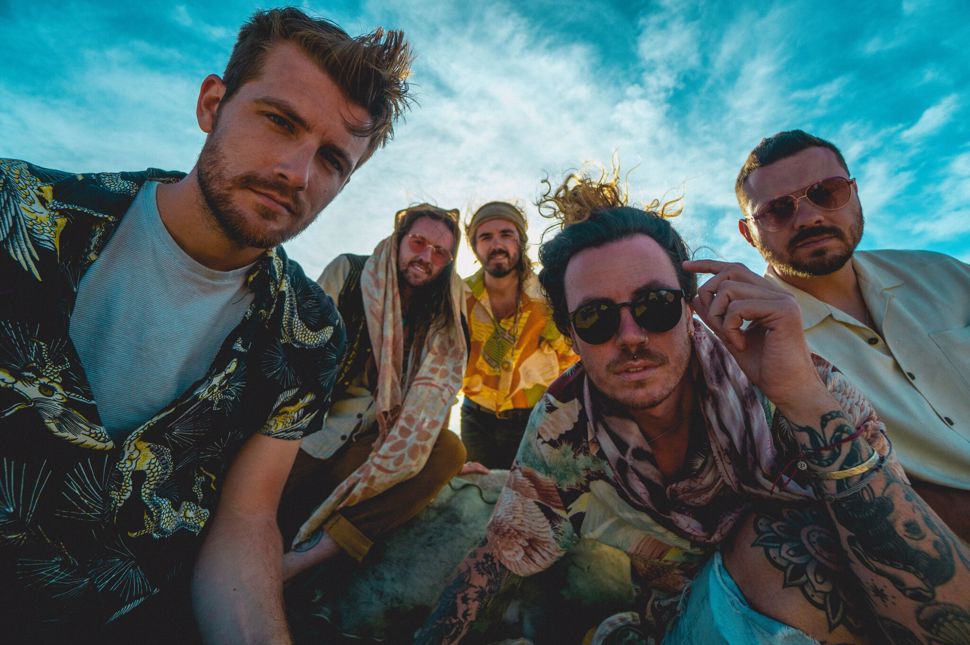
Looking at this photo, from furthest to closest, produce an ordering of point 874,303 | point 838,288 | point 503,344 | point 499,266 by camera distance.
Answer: point 499,266
point 503,344
point 838,288
point 874,303

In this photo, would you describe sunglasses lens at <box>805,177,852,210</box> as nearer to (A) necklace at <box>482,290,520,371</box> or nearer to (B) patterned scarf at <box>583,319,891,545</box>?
(B) patterned scarf at <box>583,319,891,545</box>

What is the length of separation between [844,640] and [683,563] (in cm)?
70

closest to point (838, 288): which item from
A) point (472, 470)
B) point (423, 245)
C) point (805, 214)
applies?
point (805, 214)

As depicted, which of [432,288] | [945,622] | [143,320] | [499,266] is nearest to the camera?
[945,622]

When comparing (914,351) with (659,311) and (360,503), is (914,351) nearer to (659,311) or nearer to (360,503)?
(659,311)

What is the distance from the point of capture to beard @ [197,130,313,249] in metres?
1.56

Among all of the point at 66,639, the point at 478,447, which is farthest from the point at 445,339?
the point at 66,639

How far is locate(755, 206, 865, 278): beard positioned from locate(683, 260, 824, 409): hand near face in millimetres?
1706

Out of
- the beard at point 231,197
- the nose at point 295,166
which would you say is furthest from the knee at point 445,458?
the nose at point 295,166

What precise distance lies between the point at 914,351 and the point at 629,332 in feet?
6.56

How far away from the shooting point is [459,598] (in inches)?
68.2

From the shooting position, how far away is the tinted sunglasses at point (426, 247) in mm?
3877

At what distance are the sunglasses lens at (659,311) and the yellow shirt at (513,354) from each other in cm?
275

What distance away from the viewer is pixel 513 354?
183 inches
